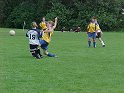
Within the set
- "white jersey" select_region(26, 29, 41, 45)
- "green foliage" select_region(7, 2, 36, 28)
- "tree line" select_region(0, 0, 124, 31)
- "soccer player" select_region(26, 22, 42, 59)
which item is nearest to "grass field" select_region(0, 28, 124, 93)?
"soccer player" select_region(26, 22, 42, 59)

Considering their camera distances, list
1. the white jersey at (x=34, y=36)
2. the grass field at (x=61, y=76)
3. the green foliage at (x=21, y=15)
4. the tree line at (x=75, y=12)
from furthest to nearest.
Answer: the green foliage at (x=21, y=15)
the tree line at (x=75, y=12)
the white jersey at (x=34, y=36)
the grass field at (x=61, y=76)

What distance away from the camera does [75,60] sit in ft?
59.1

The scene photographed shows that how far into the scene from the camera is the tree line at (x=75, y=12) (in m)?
61.7

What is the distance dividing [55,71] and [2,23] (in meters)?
60.0

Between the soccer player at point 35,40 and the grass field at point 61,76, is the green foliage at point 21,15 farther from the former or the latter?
the grass field at point 61,76

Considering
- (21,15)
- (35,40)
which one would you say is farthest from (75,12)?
(35,40)

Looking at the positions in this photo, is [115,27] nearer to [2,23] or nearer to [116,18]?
[116,18]

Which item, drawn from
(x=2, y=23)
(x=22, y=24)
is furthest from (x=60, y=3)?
(x=2, y=23)

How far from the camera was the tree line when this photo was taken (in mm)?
61688

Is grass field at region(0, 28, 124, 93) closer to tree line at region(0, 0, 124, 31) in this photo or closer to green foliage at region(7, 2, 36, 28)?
tree line at region(0, 0, 124, 31)

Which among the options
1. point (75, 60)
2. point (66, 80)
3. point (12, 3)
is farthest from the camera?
point (12, 3)

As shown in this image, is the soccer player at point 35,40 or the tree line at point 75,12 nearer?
the soccer player at point 35,40

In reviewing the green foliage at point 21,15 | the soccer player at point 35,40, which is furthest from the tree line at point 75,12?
the soccer player at point 35,40

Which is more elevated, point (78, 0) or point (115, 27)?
point (78, 0)
